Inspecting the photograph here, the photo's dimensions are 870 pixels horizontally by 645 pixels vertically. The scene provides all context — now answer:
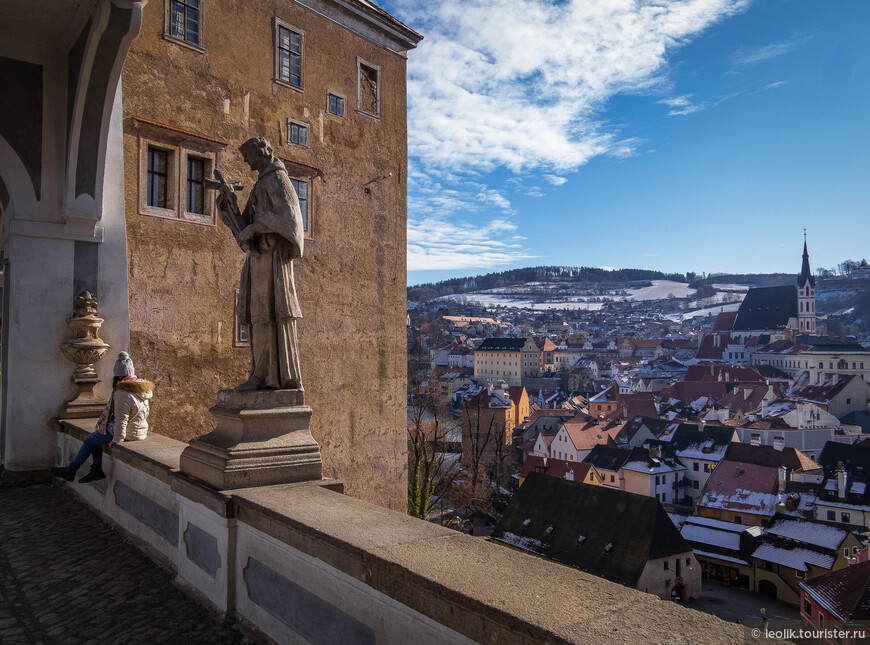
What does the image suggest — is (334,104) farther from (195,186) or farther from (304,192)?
(195,186)

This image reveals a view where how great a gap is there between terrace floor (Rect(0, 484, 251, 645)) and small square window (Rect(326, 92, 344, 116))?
11.4 metres

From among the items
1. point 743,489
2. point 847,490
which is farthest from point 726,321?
point 847,490

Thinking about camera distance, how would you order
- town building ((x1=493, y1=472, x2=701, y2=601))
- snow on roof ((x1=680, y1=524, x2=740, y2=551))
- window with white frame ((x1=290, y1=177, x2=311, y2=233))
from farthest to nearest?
1. snow on roof ((x1=680, y1=524, x2=740, y2=551))
2. town building ((x1=493, y1=472, x2=701, y2=601))
3. window with white frame ((x1=290, y1=177, x2=311, y2=233))

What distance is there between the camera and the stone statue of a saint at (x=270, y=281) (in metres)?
4.37

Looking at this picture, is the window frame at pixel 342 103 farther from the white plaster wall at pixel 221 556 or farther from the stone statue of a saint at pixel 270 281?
the white plaster wall at pixel 221 556

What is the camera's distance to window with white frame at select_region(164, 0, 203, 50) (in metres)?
11.7

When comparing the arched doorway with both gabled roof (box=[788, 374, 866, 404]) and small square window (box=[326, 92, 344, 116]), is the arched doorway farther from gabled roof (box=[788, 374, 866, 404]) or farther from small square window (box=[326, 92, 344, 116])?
gabled roof (box=[788, 374, 866, 404])

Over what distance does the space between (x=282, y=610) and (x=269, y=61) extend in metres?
12.8

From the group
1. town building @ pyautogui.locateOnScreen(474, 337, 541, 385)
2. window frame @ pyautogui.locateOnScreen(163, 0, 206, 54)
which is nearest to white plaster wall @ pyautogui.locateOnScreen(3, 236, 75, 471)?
window frame @ pyautogui.locateOnScreen(163, 0, 206, 54)

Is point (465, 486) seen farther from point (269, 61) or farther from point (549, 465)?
point (269, 61)

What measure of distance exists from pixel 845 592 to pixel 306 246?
2485 centimetres

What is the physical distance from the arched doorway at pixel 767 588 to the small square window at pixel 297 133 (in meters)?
33.6

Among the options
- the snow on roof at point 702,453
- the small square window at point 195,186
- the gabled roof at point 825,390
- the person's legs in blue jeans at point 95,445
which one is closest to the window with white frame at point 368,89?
the small square window at point 195,186

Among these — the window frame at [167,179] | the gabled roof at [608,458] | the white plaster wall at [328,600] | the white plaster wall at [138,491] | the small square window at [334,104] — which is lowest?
the gabled roof at [608,458]
